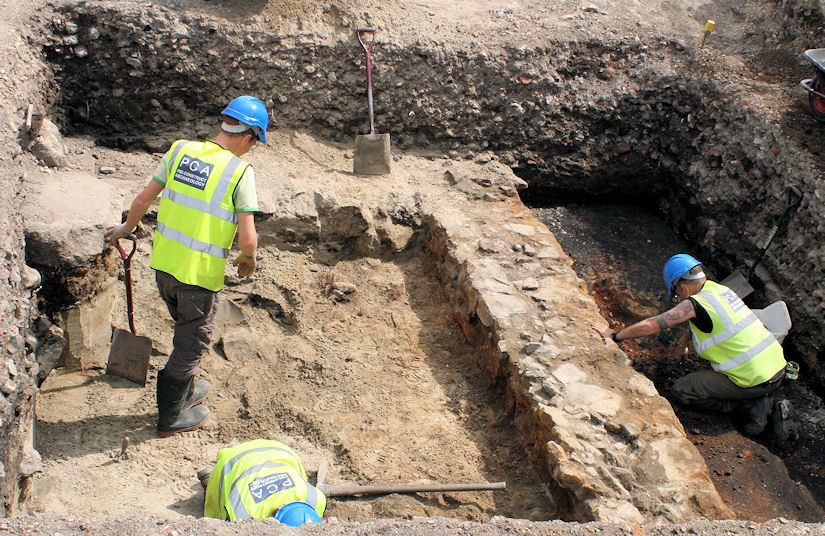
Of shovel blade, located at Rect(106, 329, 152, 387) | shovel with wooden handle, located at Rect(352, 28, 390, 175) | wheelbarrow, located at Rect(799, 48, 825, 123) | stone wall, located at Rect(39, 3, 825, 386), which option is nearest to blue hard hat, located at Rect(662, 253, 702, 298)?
stone wall, located at Rect(39, 3, 825, 386)

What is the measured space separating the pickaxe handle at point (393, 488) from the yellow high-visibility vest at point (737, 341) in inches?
68.0

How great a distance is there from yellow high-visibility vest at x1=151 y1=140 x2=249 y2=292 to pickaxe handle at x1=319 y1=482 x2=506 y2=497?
1.21 m

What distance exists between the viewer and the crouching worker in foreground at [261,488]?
2.73 m

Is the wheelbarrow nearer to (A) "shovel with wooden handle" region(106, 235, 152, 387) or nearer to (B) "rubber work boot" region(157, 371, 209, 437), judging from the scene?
(B) "rubber work boot" region(157, 371, 209, 437)

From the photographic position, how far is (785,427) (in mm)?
4289

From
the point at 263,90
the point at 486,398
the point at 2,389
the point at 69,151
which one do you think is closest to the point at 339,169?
the point at 263,90

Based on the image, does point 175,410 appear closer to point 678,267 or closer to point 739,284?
point 678,267

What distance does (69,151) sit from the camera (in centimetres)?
535

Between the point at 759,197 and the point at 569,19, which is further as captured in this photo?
the point at 569,19

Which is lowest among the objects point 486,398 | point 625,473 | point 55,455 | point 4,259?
point 55,455

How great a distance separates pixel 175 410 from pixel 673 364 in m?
3.41

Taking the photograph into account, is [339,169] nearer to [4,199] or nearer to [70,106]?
[70,106]

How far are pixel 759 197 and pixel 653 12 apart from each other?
2.59 meters

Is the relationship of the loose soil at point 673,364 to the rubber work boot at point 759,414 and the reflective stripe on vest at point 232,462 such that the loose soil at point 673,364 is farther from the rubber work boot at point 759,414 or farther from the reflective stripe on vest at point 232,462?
the reflective stripe on vest at point 232,462
